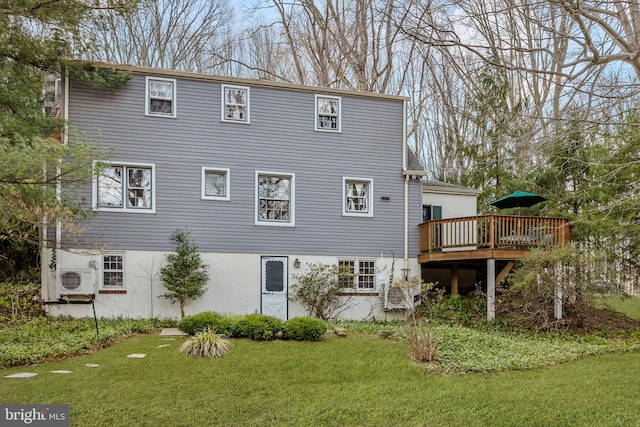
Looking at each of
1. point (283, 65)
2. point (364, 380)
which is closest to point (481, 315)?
point (364, 380)

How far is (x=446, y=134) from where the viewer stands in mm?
22516

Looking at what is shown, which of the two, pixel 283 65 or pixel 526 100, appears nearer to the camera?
pixel 526 100

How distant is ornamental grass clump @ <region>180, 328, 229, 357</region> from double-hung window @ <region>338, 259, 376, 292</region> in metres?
5.42

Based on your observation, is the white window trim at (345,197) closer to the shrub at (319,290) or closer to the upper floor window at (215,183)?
the shrub at (319,290)

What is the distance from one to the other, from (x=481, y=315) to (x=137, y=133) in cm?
977

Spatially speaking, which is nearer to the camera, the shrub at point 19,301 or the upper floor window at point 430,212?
the shrub at point 19,301

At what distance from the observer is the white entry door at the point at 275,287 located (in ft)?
41.7

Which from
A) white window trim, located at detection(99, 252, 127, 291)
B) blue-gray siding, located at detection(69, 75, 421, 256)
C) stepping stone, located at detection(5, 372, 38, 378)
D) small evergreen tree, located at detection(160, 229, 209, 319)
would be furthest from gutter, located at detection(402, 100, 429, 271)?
stepping stone, located at detection(5, 372, 38, 378)

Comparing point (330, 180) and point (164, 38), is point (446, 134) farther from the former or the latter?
point (164, 38)

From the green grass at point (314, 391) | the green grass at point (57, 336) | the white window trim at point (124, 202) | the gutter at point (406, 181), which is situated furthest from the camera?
the gutter at point (406, 181)

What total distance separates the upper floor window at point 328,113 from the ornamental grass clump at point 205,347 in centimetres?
704

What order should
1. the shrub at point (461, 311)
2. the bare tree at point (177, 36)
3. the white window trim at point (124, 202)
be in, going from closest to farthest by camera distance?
1. the white window trim at point (124, 202)
2. the shrub at point (461, 311)
3. the bare tree at point (177, 36)

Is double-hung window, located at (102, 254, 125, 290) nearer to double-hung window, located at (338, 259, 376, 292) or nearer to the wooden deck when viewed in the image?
double-hung window, located at (338, 259, 376, 292)

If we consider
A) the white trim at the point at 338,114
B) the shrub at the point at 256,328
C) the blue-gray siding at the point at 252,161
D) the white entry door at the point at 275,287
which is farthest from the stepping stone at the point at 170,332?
the white trim at the point at 338,114
